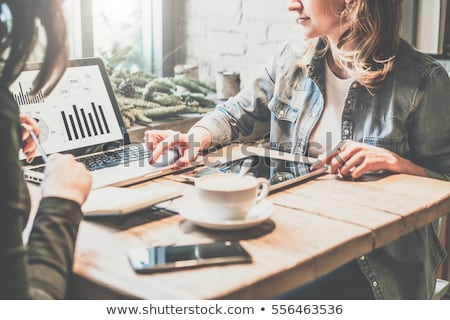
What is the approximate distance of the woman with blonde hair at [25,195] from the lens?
86 cm

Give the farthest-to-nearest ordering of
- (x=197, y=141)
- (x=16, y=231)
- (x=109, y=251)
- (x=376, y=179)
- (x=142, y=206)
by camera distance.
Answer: (x=197, y=141)
(x=376, y=179)
(x=142, y=206)
(x=109, y=251)
(x=16, y=231)

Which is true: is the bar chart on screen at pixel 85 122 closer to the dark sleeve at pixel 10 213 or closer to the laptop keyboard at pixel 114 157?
the laptop keyboard at pixel 114 157

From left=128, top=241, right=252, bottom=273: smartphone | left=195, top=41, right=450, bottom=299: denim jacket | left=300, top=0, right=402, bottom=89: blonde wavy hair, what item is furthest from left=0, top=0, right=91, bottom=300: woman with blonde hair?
left=300, top=0, right=402, bottom=89: blonde wavy hair

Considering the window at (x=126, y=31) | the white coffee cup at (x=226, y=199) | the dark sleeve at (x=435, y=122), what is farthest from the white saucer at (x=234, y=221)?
the window at (x=126, y=31)

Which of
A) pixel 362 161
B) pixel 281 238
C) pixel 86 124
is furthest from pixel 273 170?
pixel 86 124

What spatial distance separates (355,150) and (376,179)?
0.25 feet

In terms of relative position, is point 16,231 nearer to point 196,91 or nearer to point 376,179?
point 376,179

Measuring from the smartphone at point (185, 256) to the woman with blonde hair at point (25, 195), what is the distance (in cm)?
10

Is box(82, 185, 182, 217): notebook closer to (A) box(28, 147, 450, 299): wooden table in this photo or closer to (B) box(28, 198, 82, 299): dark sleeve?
(A) box(28, 147, 450, 299): wooden table

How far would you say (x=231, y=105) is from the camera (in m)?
1.84

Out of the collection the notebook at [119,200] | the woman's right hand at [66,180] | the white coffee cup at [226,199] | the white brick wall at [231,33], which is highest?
the white brick wall at [231,33]

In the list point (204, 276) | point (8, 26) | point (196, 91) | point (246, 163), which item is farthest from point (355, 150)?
point (196, 91)

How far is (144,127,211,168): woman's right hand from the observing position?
4.99 ft

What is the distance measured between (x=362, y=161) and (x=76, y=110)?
28.3 inches
